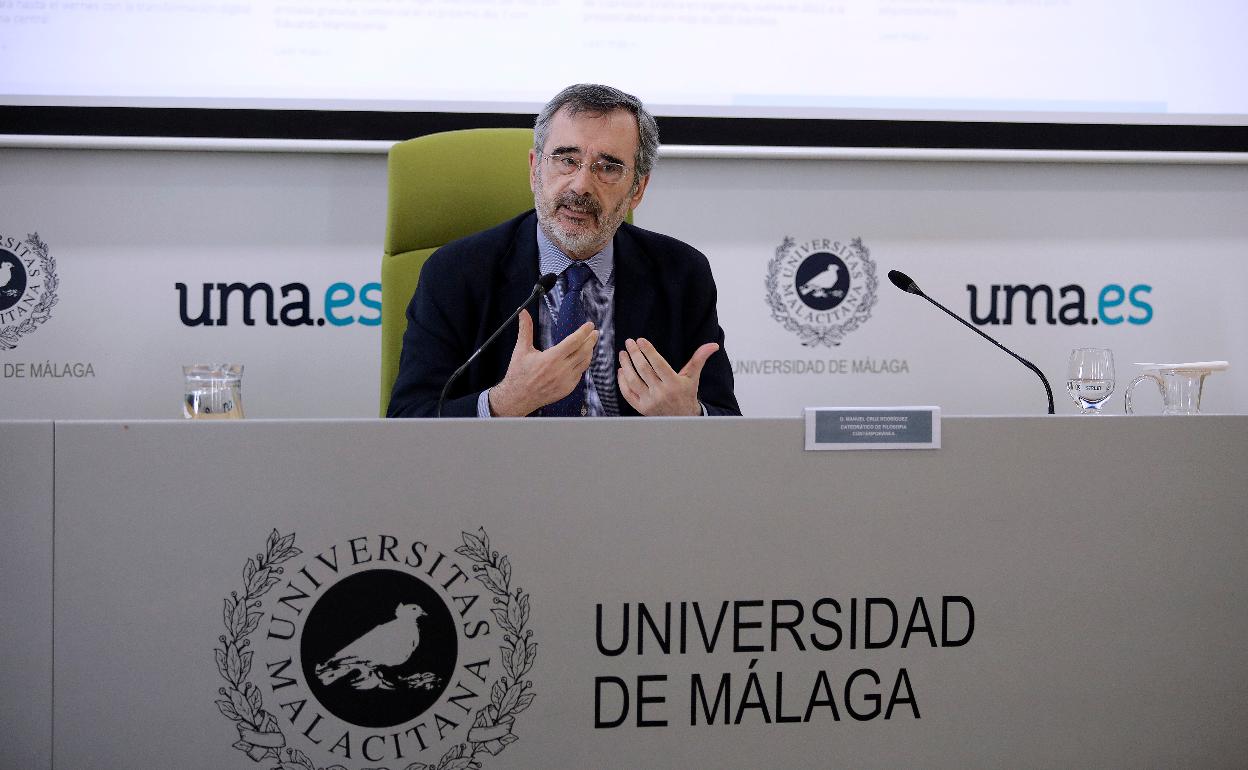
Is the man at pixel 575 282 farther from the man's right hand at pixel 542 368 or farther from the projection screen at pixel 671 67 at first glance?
the projection screen at pixel 671 67

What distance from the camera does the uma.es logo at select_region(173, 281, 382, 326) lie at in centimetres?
235

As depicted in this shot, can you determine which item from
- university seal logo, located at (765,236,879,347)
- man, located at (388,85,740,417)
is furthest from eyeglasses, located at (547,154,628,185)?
university seal logo, located at (765,236,879,347)

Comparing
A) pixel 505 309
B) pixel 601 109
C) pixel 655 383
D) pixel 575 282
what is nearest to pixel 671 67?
pixel 601 109

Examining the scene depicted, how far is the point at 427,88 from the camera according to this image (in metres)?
2.30

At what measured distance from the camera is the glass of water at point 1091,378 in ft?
4.33

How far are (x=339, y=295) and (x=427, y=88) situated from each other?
1.75 ft

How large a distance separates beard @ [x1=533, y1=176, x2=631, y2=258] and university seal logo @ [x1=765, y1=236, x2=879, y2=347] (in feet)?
2.96

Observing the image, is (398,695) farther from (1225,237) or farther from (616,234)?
(1225,237)

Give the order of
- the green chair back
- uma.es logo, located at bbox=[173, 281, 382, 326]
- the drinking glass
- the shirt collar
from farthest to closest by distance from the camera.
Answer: uma.es logo, located at bbox=[173, 281, 382, 326]
the green chair back
the shirt collar
the drinking glass

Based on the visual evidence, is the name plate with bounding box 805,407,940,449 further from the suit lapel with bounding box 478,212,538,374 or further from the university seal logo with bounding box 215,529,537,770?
the suit lapel with bounding box 478,212,538,374

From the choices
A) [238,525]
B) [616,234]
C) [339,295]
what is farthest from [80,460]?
[339,295]

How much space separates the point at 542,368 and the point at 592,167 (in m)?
0.53

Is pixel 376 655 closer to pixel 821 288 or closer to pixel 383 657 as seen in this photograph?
pixel 383 657

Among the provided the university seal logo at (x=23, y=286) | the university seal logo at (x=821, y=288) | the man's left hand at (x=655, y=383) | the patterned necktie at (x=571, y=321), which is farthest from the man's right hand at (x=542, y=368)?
the university seal logo at (x=23, y=286)
